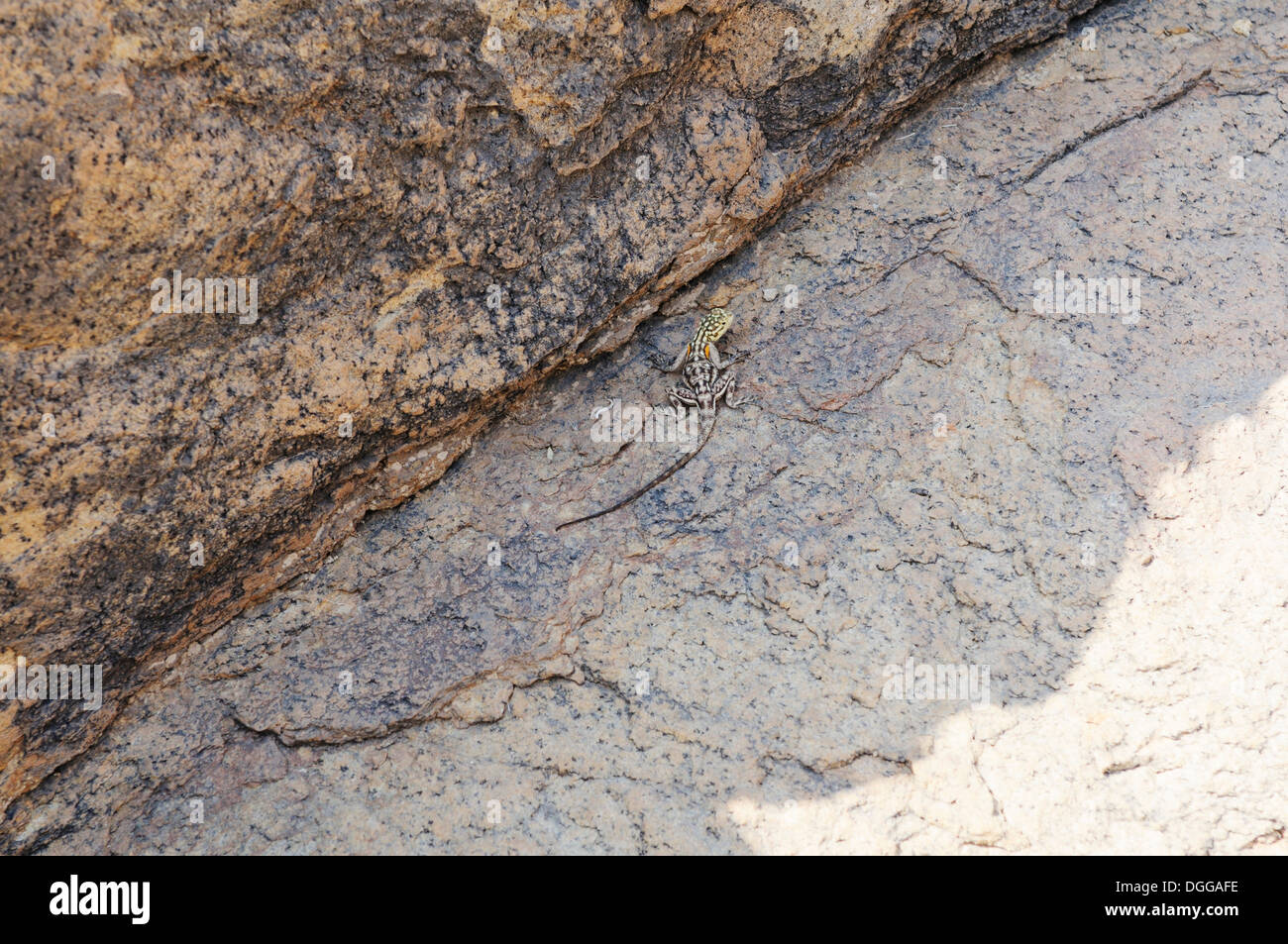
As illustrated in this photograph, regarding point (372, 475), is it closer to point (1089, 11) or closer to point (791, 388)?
point (791, 388)

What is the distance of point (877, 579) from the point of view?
14.4ft

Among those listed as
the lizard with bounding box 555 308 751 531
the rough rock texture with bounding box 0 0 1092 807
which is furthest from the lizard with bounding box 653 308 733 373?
the rough rock texture with bounding box 0 0 1092 807

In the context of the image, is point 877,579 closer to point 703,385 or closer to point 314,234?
point 703,385

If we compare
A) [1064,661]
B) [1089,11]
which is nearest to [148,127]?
[1064,661]

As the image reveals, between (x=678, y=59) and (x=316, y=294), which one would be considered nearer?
(x=316, y=294)

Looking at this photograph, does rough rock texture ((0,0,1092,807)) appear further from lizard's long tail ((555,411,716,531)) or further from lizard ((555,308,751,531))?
lizard's long tail ((555,411,716,531))

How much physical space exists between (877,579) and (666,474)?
1.20 m

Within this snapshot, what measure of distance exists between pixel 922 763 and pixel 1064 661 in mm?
771

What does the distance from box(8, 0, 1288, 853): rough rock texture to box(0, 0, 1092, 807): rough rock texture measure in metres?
0.28

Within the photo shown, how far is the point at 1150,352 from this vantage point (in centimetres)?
473

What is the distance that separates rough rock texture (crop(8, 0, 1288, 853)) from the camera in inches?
153

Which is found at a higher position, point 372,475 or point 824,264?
point 824,264

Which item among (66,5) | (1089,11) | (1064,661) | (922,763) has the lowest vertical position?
(922,763)

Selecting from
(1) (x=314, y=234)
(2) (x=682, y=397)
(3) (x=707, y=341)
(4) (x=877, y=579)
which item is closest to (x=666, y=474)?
(2) (x=682, y=397)
